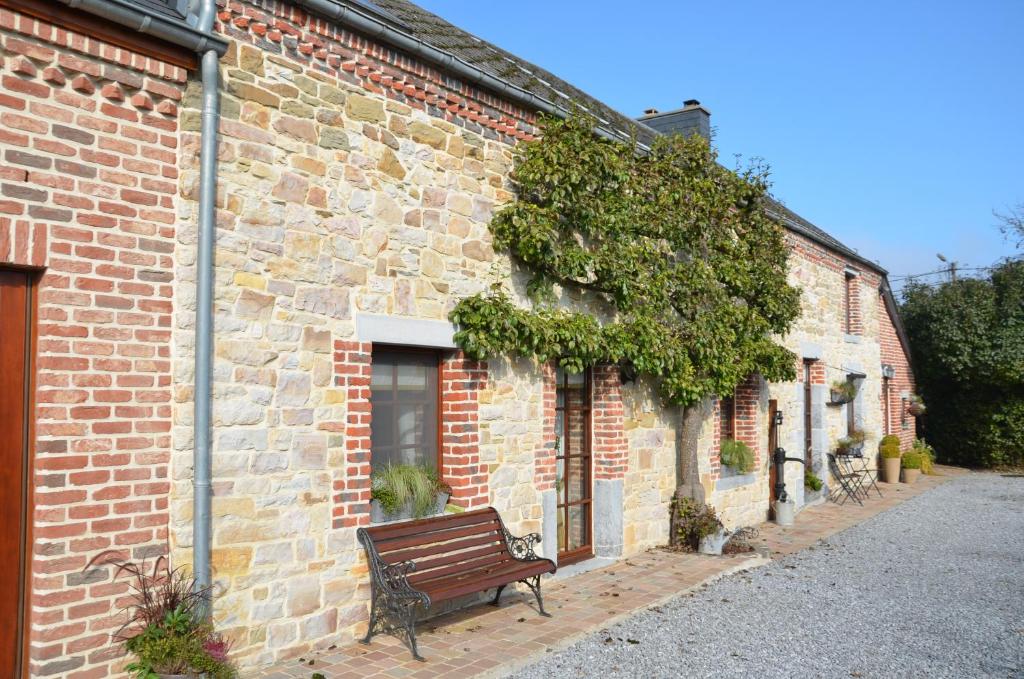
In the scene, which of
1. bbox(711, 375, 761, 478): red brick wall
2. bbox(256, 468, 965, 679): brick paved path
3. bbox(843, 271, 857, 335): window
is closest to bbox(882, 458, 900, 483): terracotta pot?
bbox(843, 271, 857, 335): window

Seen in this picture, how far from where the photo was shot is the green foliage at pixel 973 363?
1769 cm

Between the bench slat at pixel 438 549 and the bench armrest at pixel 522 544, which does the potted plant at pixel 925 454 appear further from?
the bench slat at pixel 438 549

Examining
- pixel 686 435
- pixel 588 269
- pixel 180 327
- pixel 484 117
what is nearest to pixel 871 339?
pixel 686 435

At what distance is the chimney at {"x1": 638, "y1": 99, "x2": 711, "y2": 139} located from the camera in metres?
12.6

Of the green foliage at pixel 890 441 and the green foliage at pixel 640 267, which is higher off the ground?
the green foliage at pixel 640 267

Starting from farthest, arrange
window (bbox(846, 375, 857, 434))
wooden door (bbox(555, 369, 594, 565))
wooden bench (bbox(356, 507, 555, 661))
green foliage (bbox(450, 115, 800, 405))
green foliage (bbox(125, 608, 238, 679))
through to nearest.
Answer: window (bbox(846, 375, 857, 434)), wooden door (bbox(555, 369, 594, 565)), green foliage (bbox(450, 115, 800, 405)), wooden bench (bbox(356, 507, 555, 661)), green foliage (bbox(125, 608, 238, 679))

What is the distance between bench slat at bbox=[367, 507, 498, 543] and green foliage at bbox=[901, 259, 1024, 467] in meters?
15.8

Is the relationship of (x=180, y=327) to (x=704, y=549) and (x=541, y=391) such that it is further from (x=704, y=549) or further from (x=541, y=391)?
(x=704, y=549)

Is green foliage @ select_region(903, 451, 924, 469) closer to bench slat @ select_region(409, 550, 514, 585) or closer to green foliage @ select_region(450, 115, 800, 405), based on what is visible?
green foliage @ select_region(450, 115, 800, 405)

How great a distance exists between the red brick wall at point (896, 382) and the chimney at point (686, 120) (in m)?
7.30

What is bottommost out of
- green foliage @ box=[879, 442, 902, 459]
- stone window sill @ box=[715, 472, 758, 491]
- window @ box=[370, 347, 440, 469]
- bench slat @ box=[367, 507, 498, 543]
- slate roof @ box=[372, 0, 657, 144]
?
green foliage @ box=[879, 442, 902, 459]

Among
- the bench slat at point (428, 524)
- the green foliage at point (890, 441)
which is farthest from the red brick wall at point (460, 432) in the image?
the green foliage at point (890, 441)

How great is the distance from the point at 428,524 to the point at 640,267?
11.6ft

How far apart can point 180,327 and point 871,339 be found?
15141mm
